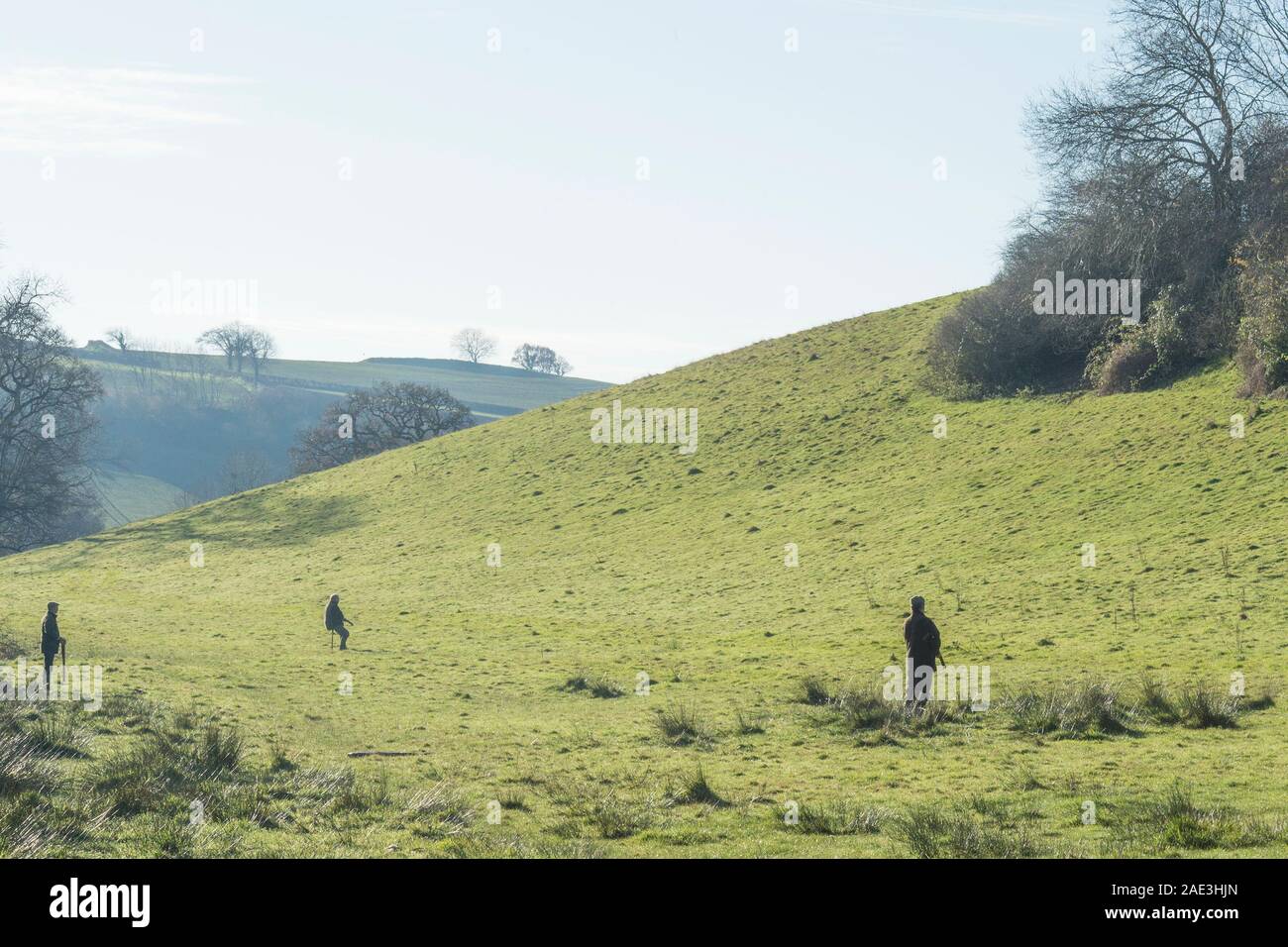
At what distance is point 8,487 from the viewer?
63656mm

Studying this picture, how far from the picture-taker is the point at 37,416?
2687 inches

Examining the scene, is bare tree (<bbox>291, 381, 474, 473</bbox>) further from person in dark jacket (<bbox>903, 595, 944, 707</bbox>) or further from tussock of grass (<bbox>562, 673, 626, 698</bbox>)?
person in dark jacket (<bbox>903, 595, 944, 707</bbox>)

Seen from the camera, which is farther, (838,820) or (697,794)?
(697,794)

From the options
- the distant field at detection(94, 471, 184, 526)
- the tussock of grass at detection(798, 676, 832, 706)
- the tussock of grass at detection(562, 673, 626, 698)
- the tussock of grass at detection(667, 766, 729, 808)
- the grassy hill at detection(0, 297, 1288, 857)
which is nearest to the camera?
the grassy hill at detection(0, 297, 1288, 857)

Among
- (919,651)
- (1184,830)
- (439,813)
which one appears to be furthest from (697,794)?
(919,651)

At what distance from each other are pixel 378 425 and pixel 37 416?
31.9 m

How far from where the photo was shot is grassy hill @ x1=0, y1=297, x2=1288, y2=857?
41.8 feet

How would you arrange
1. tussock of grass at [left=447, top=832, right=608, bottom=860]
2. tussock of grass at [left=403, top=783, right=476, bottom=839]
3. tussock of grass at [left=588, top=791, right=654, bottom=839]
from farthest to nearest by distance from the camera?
1. tussock of grass at [left=588, top=791, right=654, bottom=839]
2. tussock of grass at [left=403, top=783, right=476, bottom=839]
3. tussock of grass at [left=447, top=832, right=608, bottom=860]

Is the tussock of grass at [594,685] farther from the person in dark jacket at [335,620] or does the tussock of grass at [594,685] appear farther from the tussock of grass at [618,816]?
the tussock of grass at [618,816]

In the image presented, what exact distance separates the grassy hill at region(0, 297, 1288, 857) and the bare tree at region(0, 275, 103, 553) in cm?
402

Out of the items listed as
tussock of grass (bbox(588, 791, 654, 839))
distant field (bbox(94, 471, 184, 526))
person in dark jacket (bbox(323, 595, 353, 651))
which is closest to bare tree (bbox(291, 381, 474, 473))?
distant field (bbox(94, 471, 184, 526))

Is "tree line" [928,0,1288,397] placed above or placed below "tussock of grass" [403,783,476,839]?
above

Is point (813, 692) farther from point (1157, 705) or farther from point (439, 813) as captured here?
point (439, 813)
